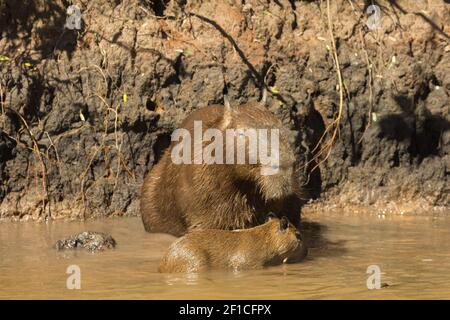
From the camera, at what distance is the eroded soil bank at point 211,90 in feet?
27.8

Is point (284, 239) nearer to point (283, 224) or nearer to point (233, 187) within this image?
point (283, 224)

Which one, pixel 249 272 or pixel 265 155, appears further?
pixel 265 155

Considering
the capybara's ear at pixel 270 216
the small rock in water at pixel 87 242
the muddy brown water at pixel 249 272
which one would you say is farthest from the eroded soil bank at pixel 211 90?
the capybara's ear at pixel 270 216

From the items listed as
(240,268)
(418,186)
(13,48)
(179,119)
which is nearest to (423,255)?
(240,268)

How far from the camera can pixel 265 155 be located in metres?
6.80

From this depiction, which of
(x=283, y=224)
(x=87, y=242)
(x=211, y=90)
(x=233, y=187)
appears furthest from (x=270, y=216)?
A: (x=211, y=90)

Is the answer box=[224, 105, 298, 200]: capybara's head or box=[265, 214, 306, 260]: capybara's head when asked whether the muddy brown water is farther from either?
box=[224, 105, 298, 200]: capybara's head

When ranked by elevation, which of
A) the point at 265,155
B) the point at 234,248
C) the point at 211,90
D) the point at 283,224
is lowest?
the point at 234,248

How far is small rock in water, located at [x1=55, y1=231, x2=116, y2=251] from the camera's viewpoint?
23.0 ft

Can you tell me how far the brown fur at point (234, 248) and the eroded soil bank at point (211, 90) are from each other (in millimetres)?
2209

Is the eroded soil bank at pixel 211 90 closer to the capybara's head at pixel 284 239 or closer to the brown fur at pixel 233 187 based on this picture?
the brown fur at pixel 233 187

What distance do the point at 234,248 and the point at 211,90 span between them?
8.68 ft

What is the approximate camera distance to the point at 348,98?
9000 millimetres

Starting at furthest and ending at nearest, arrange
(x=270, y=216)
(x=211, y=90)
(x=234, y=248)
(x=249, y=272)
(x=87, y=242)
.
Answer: (x=211, y=90) → (x=87, y=242) → (x=270, y=216) → (x=234, y=248) → (x=249, y=272)
